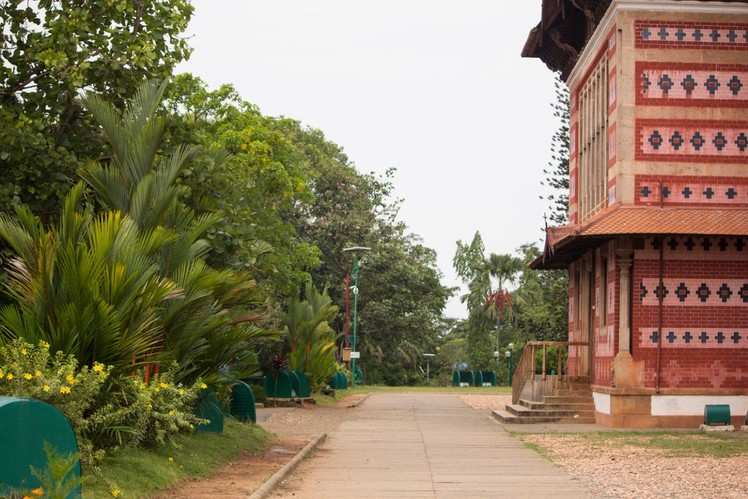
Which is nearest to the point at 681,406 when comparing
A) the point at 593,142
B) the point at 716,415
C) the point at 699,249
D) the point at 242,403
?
the point at 716,415

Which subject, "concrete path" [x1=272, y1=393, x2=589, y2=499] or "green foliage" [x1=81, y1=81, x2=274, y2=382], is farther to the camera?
"green foliage" [x1=81, y1=81, x2=274, y2=382]

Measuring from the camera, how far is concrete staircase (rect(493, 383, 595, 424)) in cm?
2823

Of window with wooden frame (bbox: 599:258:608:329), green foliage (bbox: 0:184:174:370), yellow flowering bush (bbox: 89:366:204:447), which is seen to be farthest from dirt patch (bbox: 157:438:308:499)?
window with wooden frame (bbox: 599:258:608:329)

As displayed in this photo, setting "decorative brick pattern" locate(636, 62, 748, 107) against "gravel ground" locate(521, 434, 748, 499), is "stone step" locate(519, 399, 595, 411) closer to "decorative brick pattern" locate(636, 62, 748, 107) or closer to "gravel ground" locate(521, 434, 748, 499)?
"gravel ground" locate(521, 434, 748, 499)

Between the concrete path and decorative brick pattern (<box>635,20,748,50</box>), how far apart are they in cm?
925

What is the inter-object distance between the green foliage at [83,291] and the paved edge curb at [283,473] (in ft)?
7.06

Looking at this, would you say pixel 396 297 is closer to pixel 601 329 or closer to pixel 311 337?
pixel 311 337

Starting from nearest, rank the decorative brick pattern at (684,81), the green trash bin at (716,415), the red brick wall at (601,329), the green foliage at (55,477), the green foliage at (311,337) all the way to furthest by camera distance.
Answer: the green foliage at (55,477)
the green trash bin at (716,415)
the decorative brick pattern at (684,81)
the red brick wall at (601,329)
the green foliage at (311,337)

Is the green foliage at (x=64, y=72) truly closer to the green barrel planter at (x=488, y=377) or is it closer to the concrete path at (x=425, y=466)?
the concrete path at (x=425, y=466)

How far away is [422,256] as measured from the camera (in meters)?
69.7

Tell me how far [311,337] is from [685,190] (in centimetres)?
1639

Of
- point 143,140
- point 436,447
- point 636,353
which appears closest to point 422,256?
point 636,353

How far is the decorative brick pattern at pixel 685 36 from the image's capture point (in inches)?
1036

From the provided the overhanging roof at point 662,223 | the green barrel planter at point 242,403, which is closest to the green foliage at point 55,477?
the green barrel planter at point 242,403
